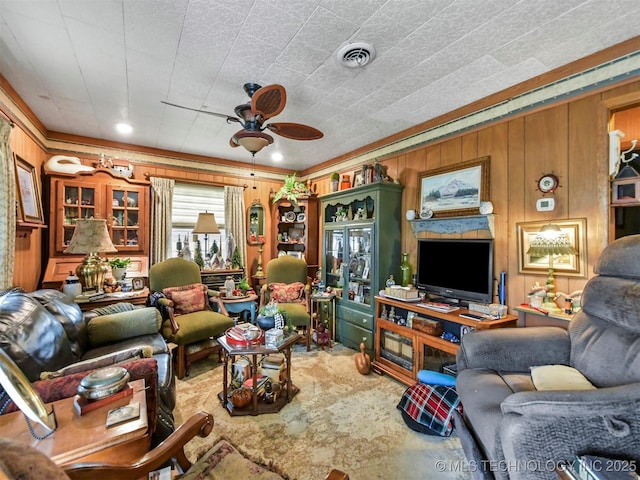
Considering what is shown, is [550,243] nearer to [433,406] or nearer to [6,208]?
[433,406]

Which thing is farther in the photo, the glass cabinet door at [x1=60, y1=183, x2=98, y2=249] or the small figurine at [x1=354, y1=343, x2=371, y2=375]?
the glass cabinet door at [x1=60, y1=183, x2=98, y2=249]

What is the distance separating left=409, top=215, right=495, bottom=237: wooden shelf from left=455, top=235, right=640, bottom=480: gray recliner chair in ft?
3.07

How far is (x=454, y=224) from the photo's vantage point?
298 cm

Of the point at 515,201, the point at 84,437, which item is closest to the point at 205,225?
the point at 84,437

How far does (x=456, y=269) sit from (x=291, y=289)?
214 centimetres

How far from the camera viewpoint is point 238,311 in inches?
150

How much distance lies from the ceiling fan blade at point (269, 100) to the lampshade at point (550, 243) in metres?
2.11

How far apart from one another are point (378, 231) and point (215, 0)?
2.50 meters

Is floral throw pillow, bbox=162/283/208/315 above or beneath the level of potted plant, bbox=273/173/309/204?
beneath

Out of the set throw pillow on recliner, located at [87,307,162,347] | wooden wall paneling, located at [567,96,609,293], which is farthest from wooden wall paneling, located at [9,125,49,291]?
wooden wall paneling, located at [567,96,609,293]

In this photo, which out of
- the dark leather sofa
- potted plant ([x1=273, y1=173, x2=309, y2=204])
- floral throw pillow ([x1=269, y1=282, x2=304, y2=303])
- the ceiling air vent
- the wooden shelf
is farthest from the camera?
potted plant ([x1=273, y1=173, x2=309, y2=204])

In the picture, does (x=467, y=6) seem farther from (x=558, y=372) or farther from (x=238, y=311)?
(x=238, y=311)

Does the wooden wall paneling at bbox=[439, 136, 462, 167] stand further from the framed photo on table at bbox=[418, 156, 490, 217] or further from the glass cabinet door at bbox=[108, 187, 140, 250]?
the glass cabinet door at bbox=[108, 187, 140, 250]

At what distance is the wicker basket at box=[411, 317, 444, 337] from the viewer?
2680 mm
